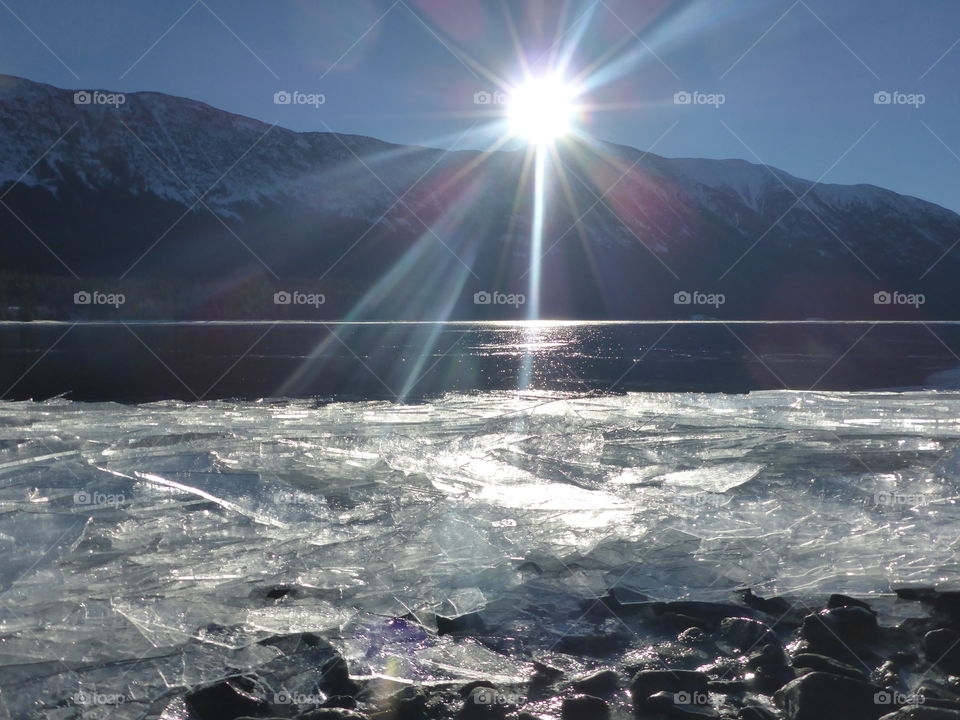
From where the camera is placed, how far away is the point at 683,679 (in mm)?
4625

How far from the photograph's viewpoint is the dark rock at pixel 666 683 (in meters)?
4.54

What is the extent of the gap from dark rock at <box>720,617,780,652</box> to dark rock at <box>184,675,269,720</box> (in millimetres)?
3203

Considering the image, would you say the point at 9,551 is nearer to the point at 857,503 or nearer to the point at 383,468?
the point at 383,468

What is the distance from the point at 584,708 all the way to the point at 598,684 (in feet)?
1.09

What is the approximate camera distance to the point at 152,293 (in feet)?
391

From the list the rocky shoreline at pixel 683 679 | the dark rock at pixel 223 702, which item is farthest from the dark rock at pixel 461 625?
the dark rock at pixel 223 702

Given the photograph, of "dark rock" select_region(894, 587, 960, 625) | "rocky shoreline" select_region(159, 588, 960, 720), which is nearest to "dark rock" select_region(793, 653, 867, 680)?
"rocky shoreline" select_region(159, 588, 960, 720)

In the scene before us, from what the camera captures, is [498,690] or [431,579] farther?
[431,579]

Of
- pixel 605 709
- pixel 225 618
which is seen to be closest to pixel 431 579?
pixel 225 618

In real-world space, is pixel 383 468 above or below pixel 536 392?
below

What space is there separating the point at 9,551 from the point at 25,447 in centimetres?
515

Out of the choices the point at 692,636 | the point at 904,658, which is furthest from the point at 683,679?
the point at 904,658

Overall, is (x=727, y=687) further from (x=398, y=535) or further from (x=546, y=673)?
(x=398, y=535)

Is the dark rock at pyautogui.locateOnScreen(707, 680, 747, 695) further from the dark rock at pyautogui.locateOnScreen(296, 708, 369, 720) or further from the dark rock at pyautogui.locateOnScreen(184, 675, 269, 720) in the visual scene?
the dark rock at pyautogui.locateOnScreen(184, 675, 269, 720)
